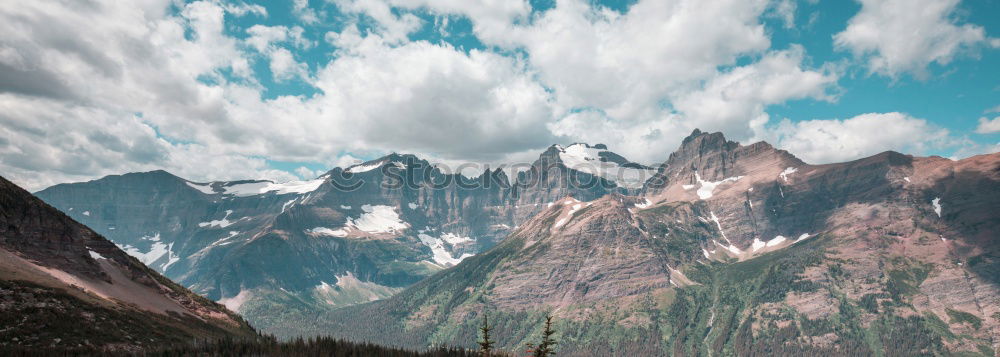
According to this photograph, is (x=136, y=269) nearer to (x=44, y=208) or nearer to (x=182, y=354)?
(x=44, y=208)

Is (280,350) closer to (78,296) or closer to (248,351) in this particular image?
(248,351)

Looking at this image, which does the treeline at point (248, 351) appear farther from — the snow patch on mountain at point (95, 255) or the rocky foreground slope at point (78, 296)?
the snow patch on mountain at point (95, 255)

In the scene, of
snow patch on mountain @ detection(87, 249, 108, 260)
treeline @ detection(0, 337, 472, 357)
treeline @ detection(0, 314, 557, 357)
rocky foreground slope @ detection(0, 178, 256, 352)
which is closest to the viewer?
treeline @ detection(0, 314, 557, 357)

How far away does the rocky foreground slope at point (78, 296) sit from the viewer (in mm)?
83062

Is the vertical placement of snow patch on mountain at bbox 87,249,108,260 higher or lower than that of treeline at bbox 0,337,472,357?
higher

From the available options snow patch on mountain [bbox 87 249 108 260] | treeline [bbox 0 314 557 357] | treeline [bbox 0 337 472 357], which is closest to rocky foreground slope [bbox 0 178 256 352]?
snow patch on mountain [bbox 87 249 108 260]

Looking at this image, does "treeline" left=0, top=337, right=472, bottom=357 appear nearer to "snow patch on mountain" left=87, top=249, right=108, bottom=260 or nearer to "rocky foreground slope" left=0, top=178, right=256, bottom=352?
"rocky foreground slope" left=0, top=178, right=256, bottom=352

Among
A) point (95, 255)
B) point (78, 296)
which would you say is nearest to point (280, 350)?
point (78, 296)

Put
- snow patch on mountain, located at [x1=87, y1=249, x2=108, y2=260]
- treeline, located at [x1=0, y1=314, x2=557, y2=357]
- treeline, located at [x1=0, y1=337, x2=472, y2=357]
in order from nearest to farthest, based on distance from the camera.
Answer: treeline, located at [x1=0, y1=314, x2=557, y2=357]
treeline, located at [x1=0, y1=337, x2=472, y2=357]
snow patch on mountain, located at [x1=87, y1=249, x2=108, y2=260]

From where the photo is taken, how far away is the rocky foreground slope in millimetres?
83062

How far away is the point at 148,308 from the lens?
121750 millimetres

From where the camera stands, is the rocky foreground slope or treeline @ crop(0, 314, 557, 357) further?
the rocky foreground slope

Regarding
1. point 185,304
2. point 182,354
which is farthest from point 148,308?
point 182,354

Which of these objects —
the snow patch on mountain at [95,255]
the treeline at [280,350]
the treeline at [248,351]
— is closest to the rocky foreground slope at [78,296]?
the snow patch on mountain at [95,255]
